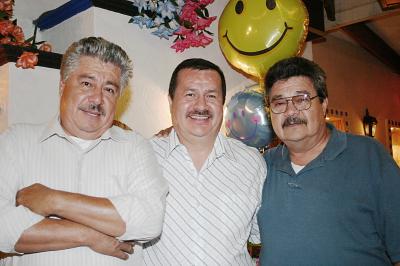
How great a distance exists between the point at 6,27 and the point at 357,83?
19.3ft

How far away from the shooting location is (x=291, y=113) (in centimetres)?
183

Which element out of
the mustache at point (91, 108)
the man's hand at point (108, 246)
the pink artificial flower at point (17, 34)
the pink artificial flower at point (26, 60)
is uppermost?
the pink artificial flower at point (17, 34)

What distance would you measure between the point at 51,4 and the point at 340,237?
8.69ft

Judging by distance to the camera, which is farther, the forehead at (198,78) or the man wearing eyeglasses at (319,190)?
the forehead at (198,78)

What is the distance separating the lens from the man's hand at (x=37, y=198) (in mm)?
1277

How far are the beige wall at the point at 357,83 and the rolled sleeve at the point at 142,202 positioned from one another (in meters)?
4.83

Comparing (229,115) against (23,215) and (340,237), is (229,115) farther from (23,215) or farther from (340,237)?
(23,215)

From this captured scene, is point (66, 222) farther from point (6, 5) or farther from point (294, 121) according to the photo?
point (6, 5)

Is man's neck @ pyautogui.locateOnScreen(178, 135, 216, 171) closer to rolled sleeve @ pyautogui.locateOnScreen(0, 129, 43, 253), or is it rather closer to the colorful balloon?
the colorful balloon

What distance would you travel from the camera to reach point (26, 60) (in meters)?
2.29

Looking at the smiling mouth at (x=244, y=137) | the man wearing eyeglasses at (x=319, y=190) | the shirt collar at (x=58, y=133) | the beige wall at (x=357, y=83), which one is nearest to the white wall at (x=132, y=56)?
the smiling mouth at (x=244, y=137)

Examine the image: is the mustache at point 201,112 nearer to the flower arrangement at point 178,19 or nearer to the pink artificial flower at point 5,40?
the flower arrangement at point 178,19

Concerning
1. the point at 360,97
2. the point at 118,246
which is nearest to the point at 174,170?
the point at 118,246

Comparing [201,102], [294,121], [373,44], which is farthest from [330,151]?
[373,44]
